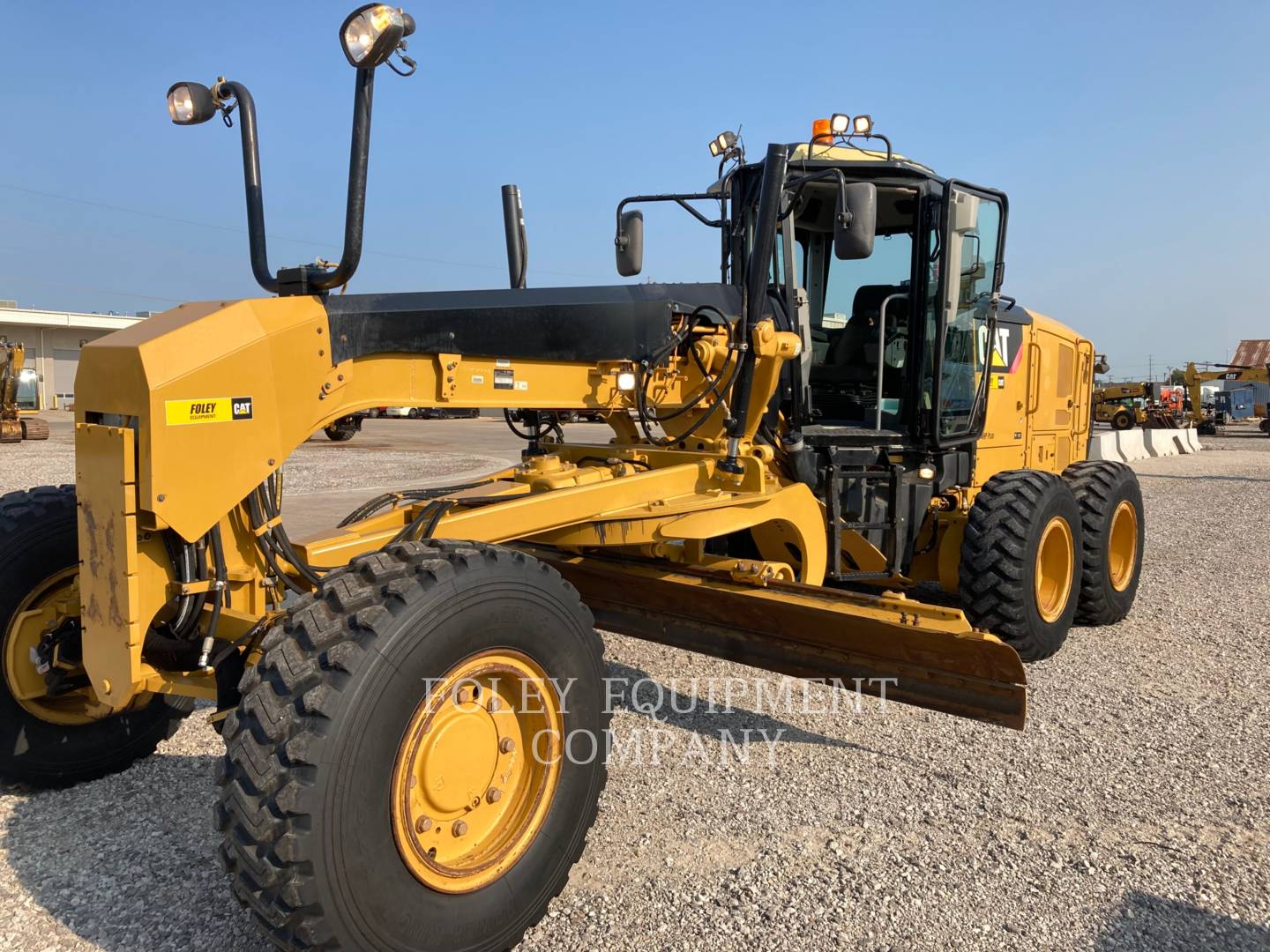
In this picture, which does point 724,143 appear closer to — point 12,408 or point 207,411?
point 207,411

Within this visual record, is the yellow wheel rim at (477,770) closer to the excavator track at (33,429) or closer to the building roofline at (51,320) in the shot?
the excavator track at (33,429)

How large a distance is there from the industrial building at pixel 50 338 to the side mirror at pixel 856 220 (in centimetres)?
5736

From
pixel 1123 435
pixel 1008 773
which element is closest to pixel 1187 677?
pixel 1008 773

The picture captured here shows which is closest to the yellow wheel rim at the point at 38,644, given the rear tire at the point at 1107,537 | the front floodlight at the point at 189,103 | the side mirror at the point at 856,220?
the front floodlight at the point at 189,103

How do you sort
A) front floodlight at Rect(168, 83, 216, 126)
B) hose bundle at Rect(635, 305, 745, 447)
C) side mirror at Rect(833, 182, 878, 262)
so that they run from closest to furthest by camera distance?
front floodlight at Rect(168, 83, 216, 126) < side mirror at Rect(833, 182, 878, 262) < hose bundle at Rect(635, 305, 745, 447)

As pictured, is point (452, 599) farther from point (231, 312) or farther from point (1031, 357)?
point (1031, 357)

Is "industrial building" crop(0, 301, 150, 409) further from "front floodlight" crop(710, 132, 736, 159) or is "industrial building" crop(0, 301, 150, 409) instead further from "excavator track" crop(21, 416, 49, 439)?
"front floodlight" crop(710, 132, 736, 159)

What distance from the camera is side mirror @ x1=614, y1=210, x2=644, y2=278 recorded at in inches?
201

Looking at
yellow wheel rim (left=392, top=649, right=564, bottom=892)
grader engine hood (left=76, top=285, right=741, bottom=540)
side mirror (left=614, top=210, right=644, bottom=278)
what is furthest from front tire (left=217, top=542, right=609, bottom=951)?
side mirror (left=614, top=210, right=644, bottom=278)

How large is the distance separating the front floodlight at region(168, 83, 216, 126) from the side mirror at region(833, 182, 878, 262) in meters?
2.40

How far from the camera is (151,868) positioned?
316cm

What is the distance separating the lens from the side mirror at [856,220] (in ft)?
12.9

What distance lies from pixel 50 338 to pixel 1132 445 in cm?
5673

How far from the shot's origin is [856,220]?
392 cm
